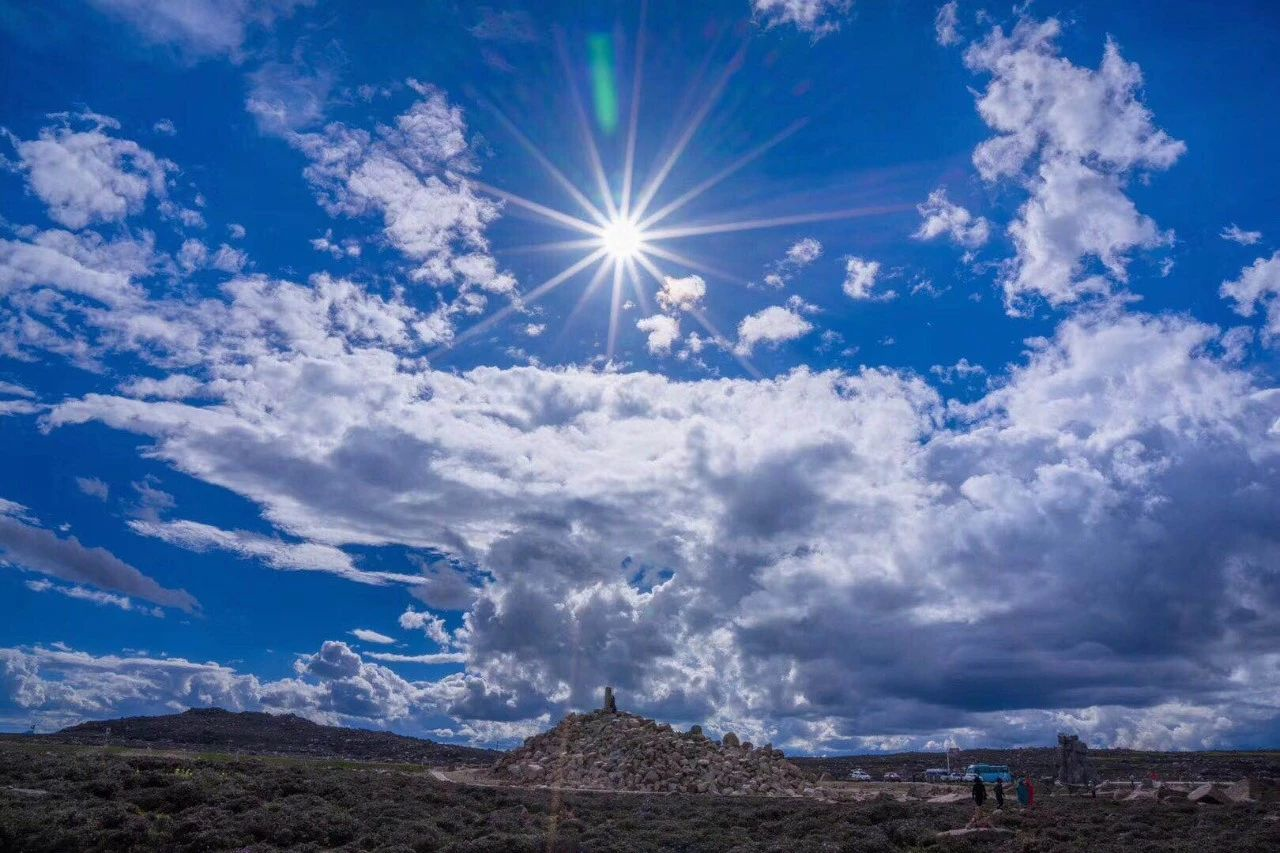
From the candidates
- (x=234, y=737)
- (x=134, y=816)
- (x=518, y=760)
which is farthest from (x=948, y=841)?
(x=234, y=737)

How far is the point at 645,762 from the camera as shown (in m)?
50.2

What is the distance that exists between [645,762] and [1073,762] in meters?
24.9

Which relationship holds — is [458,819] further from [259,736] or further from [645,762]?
[259,736]

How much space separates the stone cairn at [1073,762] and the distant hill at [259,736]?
284ft

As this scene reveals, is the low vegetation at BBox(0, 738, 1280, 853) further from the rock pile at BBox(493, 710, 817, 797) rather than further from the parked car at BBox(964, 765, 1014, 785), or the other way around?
the parked car at BBox(964, 765, 1014, 785)

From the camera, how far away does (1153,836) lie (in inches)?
1182

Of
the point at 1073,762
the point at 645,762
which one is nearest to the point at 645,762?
the point at 645,762

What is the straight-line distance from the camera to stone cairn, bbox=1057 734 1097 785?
2026 inches

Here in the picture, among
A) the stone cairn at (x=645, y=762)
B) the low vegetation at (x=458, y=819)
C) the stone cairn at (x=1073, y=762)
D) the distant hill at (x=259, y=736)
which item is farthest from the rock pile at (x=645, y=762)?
the distant hill at (x=259, y=736)

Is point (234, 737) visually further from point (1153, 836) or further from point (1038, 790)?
point (1153, 836)

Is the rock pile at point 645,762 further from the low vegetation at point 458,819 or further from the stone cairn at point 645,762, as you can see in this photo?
the low vegetation at point 458,819

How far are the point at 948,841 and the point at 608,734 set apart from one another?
30393 mm

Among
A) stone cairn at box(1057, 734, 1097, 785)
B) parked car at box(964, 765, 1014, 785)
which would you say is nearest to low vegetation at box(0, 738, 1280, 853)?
stone cairn at box(1057, 734, 1097, 785)

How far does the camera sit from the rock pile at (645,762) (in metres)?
47.7
